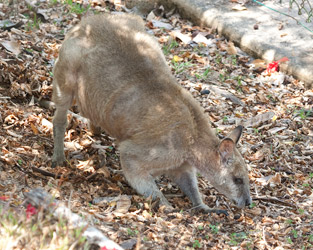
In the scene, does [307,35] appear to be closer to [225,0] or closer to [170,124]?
[225,0]

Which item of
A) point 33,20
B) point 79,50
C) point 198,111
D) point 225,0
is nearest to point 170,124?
point 198,111

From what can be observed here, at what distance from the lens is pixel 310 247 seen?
20.3 ft

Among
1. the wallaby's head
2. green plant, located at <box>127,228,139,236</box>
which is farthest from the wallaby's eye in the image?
green plant, located at <box>127,228,139,236</box>

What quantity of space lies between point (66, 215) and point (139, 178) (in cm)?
221

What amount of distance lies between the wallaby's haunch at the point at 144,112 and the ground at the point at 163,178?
17.2 inches

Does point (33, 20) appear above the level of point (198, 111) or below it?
below

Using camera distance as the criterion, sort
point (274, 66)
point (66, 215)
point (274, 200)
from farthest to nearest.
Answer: point (274, 66), point (274, 200), point (66, 215)

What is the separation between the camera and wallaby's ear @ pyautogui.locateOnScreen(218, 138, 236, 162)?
6518 millimetres

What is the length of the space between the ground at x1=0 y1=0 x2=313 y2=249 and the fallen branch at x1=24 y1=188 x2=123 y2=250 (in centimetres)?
15

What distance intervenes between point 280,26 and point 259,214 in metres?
5.45

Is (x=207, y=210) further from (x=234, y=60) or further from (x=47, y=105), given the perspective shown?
(x=234, y=60)

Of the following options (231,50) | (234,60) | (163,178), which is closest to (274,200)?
(163,178)

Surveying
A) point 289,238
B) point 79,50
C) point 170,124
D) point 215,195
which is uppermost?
point 79,50

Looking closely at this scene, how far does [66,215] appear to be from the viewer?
14.8ft
